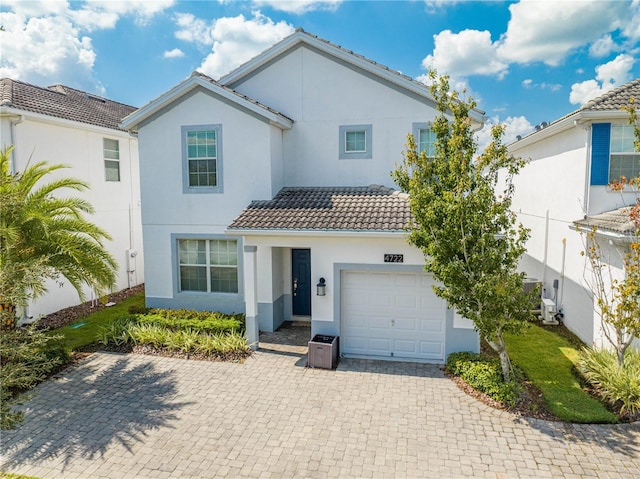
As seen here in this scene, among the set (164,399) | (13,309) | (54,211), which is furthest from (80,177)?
(164,399)

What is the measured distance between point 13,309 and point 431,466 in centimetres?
1067

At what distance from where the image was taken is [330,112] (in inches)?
606

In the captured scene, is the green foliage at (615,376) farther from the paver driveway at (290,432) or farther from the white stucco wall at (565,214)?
the white stucco wall at (565,214)

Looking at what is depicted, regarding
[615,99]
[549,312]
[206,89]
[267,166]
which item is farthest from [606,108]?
[206,89]

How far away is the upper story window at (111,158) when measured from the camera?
739 inches

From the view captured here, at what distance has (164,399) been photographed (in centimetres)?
1019

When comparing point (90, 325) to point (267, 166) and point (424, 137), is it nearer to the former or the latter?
point (267, 166)

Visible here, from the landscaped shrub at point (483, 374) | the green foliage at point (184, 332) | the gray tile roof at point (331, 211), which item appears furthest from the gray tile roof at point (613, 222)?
the green foliage at point (184, 332)

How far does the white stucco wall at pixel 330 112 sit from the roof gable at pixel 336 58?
0.59ft

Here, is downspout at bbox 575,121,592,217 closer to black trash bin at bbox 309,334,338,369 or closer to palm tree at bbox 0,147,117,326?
black trash bin at bbox 309,334,338,369

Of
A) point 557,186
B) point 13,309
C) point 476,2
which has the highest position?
point 476,2

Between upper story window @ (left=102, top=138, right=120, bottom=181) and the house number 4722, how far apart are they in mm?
13212

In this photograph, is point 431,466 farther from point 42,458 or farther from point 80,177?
point 80,177

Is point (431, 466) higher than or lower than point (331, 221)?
lower
